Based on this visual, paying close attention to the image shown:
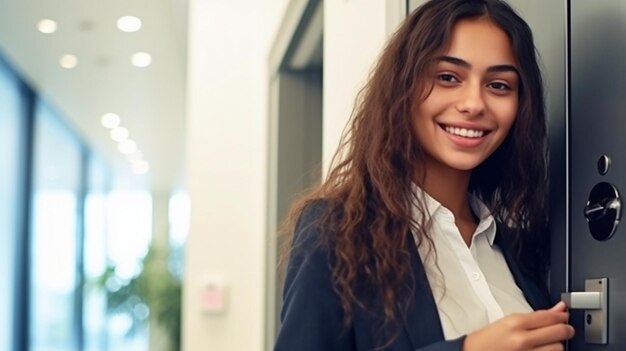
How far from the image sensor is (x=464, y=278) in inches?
50.3

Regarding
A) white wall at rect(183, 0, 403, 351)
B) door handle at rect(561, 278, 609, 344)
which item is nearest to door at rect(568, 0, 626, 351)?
door handle at rect(561, 278, 609, 344)

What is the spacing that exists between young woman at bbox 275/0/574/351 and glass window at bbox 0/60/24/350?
6.24 metres

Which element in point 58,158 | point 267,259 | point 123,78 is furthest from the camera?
point 58,158

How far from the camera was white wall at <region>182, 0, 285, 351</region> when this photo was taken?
420cm

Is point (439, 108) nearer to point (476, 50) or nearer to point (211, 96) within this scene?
point (476, 50)

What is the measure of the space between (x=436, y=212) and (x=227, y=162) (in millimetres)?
2986

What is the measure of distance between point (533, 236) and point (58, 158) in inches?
315

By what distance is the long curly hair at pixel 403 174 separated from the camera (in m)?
1.22

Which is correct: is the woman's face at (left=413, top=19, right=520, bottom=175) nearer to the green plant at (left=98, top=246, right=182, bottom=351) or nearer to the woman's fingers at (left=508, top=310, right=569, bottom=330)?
the woman's fingers at (left=508, top=310, right=569, bottom=330)

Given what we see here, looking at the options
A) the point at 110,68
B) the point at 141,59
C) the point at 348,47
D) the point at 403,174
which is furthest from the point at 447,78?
the point at 110,68

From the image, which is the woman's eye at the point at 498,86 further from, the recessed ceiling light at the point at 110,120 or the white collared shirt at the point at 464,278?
the recessed ceiling light at the point at 110,120

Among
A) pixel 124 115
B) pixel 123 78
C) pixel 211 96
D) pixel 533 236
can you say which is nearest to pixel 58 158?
pixel 124 115

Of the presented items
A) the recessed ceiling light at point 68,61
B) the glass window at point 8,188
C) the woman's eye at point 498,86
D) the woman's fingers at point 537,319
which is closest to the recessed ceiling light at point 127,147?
the glass window at point 8,188

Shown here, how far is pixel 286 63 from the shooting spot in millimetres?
3824
